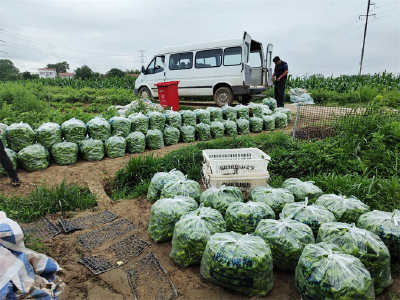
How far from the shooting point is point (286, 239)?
2.18 metres

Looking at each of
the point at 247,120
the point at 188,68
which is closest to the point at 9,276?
the point at 247,120

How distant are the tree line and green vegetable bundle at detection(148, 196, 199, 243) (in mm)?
29366

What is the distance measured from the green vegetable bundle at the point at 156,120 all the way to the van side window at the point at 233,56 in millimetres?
4745

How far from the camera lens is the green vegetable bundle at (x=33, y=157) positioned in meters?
4.26

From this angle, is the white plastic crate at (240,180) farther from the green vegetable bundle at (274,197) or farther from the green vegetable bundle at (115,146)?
the green vegetable bundle at (115,146)

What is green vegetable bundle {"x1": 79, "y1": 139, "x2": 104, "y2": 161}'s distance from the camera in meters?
4.84

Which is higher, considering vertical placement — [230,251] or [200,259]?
[230,251]

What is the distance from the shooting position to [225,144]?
534 cm

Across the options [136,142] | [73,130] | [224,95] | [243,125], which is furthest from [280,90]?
[73,130]

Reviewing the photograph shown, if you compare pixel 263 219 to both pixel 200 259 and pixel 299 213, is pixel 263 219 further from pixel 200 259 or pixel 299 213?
pixel 200 259

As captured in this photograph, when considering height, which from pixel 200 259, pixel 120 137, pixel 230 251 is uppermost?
pixel 120 137

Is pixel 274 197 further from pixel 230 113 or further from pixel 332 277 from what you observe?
pixel 230 113

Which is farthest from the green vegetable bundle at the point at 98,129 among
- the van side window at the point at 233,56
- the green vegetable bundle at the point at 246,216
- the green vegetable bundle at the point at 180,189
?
the van side window at the point at 233,56

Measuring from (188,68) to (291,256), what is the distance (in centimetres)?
936
